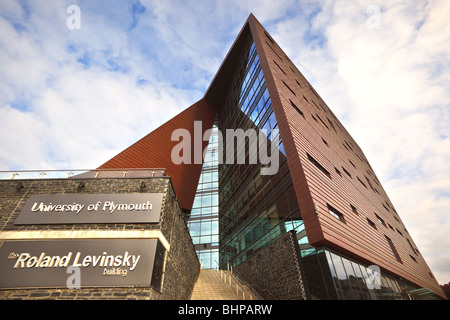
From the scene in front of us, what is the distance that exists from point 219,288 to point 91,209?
9.09m

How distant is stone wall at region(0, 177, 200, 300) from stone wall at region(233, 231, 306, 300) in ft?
15.7

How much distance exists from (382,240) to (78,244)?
19.4m

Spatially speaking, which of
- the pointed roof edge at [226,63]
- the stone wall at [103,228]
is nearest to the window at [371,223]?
the stone wall at [103,228]

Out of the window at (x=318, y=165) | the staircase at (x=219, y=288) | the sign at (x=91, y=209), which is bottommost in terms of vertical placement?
the staircase at (x=219, y=288)

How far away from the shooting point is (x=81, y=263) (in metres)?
6.90

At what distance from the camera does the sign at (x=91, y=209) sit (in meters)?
7.96

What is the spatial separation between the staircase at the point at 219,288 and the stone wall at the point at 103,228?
2036 mm

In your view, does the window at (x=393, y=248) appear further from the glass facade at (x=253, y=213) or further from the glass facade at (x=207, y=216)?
the glass facade at (x=207, y=216)

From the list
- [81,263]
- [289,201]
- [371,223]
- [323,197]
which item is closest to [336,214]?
[323,197]

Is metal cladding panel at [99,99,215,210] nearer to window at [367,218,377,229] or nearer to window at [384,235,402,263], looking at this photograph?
window at [367,218,377,229]

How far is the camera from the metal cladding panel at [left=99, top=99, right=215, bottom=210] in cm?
1869

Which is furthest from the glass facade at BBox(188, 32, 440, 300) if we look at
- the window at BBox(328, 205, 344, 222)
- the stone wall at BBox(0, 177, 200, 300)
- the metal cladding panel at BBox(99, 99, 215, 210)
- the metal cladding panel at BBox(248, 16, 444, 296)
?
the stone wall at BBox(0, 177, 200, 300)
